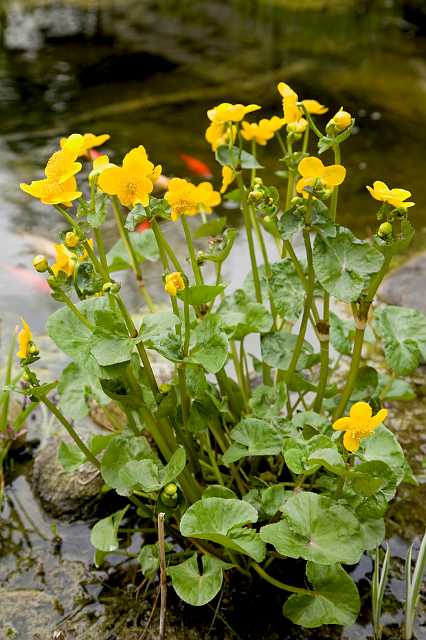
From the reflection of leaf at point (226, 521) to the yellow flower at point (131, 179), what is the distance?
520 mm

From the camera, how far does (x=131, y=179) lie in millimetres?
1179

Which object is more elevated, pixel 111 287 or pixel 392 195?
pixel 392 195

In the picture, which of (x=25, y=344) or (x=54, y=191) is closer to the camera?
(x=54, y=191)

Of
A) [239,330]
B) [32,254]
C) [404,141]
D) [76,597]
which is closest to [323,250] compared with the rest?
[239,330]

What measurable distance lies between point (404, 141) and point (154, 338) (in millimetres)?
3153

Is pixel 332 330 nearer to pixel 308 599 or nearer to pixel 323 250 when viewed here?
pixel 323 250

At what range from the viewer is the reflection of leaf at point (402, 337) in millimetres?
1479

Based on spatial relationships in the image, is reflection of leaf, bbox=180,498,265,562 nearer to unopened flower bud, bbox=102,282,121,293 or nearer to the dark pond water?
unopened flower bud, bbox=102,282,121,293

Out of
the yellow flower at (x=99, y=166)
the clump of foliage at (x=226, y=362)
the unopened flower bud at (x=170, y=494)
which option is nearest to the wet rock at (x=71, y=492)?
the clump of foliage at (x=226, y=362)

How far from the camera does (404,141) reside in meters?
4.02

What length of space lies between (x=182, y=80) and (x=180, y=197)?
4142mm

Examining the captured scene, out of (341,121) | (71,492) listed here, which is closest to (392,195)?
(341,121)

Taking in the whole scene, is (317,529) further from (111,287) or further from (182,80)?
(182,80)

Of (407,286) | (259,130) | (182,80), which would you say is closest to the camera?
(259,130)
